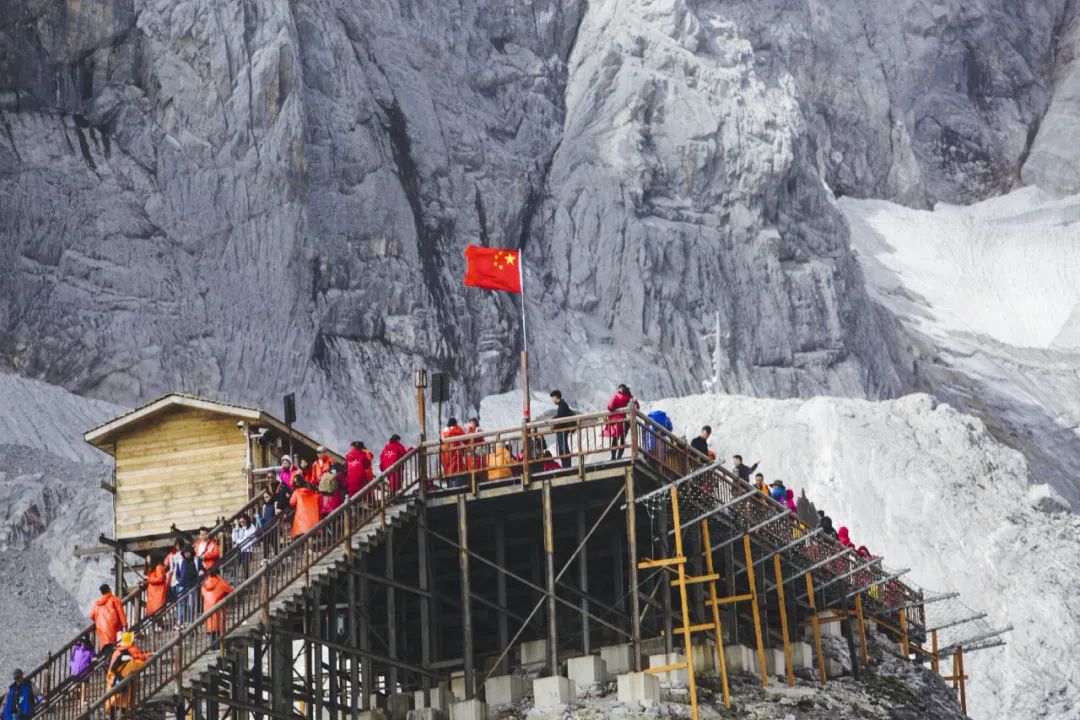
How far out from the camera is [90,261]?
105875 millimetres

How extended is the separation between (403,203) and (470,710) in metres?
78.2

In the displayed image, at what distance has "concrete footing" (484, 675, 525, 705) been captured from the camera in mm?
41250

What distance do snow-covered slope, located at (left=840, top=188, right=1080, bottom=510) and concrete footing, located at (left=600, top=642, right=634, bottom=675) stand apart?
87.2m

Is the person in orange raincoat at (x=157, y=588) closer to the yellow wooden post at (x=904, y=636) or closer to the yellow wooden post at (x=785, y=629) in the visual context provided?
the yellow wooden post at (x=785, y=629)

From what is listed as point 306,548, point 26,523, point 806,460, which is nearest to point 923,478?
point 806,460

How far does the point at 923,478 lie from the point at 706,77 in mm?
61238

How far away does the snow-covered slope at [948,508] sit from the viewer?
72562 millimetres

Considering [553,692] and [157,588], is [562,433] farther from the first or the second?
[157,588]

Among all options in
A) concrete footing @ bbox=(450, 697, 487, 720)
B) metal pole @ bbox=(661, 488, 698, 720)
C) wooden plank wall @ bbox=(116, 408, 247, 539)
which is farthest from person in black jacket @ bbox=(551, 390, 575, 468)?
wooden plank wall @ bbox=(116, 408, 247, 539)

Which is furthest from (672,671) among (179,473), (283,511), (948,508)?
(948,508)

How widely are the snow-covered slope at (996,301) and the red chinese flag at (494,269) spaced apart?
84164 millimetres

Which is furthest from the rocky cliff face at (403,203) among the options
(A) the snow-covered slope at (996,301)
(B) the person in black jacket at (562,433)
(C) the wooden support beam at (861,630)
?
(B) the person in black jacket at (562,433)

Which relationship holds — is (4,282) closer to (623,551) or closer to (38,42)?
(38,42)

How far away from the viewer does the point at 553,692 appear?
40.1 meters
